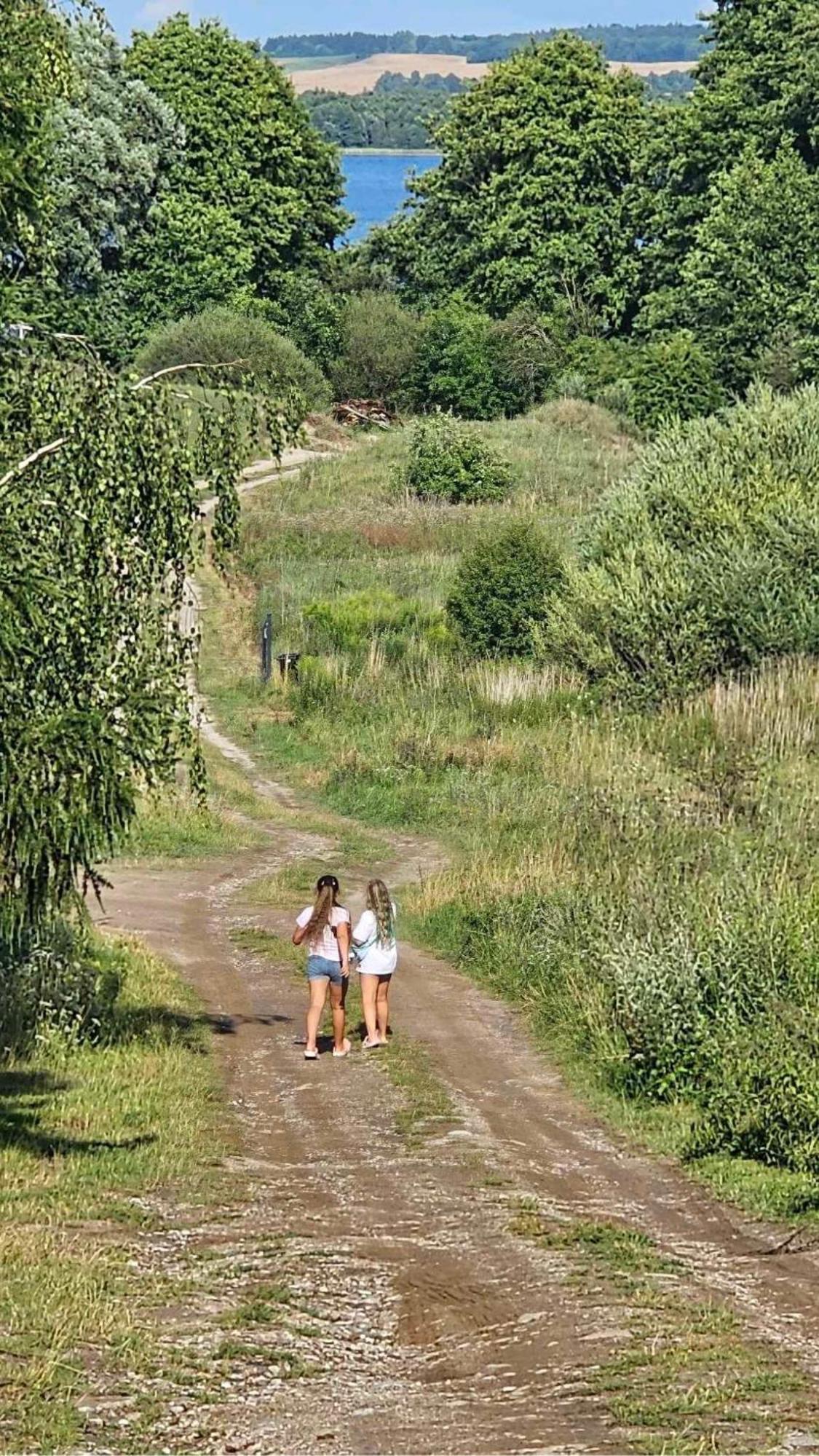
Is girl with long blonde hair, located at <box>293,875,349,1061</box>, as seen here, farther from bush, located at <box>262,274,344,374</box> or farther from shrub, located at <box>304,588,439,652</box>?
bush, located at <box>262,274,344,374</box>

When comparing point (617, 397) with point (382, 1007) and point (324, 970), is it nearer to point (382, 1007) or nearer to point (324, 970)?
point (382, 1007)

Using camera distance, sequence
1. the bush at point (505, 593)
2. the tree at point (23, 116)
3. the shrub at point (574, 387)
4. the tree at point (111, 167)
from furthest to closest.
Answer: the tree at point (111, 167), the shrub at point (574, 387), the bush at point (505, 593), the tree at point (23, 116)

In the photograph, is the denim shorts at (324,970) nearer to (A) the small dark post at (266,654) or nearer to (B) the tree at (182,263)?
(A) the small dark post at (266,654)

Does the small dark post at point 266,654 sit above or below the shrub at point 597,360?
below

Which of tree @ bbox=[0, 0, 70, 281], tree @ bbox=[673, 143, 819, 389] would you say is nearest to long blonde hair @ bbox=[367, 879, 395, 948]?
tree @ bbox=[0, 0, 70, 281]

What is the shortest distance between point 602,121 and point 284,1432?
64974 millimetres

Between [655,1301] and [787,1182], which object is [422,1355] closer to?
[655,1301]

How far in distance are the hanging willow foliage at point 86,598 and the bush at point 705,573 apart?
59.1 ft

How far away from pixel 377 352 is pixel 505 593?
33.6m

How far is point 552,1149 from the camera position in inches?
570

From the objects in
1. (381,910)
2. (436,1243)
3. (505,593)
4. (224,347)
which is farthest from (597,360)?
(436,1243)

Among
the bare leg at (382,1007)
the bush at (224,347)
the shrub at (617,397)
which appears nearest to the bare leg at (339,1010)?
the bare leg at (382,1007)

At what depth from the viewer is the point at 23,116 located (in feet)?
42.9

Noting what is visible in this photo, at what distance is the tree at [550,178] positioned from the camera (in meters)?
69.1
